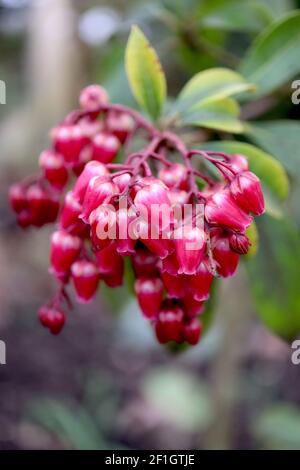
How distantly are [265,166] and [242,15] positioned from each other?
502 millimetres

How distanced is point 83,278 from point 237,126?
366mm

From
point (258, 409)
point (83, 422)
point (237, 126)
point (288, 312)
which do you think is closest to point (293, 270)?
point (288, 312)

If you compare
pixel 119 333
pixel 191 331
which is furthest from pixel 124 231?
pixel 119 333

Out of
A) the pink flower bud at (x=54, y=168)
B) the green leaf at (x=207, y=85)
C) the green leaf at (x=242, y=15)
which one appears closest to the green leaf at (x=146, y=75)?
the green leaf at (x=207, y=85)

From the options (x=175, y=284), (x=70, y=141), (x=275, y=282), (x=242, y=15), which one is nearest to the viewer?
(x=175, y=284)

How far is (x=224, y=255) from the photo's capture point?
832mm

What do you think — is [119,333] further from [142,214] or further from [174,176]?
[142,214]

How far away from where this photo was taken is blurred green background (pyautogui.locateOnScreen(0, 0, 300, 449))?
A: 5.28 feet

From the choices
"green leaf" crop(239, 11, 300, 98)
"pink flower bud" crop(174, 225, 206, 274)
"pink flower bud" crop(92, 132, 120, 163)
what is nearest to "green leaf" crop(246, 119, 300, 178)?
"green leaf" crop(239, 11, 300, 98)

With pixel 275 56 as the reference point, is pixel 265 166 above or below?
below

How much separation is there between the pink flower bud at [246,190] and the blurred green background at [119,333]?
49 cm

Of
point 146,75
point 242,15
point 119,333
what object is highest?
point 242,15

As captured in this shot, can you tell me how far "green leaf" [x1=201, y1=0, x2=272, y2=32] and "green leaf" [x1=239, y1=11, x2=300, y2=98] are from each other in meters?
0.17

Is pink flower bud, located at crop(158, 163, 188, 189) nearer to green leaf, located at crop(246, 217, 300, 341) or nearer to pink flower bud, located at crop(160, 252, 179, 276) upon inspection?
pink flower bud, located at crop(160, 252, 179, 276)
